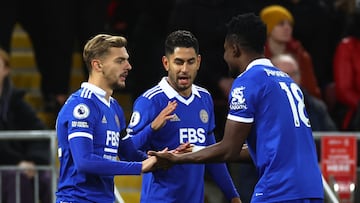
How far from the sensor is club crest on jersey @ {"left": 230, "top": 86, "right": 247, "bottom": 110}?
9.36 metres

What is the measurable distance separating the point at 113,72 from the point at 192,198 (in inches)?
52.6

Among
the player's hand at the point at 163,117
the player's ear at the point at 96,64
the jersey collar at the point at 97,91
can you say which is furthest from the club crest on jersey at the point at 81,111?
the player's hand at the point at 163,117

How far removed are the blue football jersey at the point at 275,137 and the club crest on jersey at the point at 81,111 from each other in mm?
1011

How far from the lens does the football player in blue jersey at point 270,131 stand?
30.6 feet

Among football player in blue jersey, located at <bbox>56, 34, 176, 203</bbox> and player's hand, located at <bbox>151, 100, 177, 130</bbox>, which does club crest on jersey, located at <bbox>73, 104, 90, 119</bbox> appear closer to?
football player in blue jersey, located at <bbox>56, 34, 176, 203</bbox>

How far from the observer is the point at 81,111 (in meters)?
9.56

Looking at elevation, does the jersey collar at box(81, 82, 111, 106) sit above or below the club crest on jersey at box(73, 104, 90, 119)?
above

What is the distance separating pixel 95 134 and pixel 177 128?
1078mm

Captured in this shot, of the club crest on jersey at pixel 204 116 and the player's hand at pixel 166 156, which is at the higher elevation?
the club crest on jersey at pixel 204 116

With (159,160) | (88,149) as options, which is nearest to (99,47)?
(88,149)

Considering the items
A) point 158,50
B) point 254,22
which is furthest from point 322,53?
point 254,22

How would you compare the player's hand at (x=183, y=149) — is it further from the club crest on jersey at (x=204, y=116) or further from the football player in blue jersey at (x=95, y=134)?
the club crest on jersey at (x=204, y=116)

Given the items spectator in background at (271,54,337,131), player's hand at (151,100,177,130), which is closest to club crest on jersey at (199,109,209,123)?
player's hand at (151,100,177,130)

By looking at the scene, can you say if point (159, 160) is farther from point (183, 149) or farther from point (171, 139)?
point (171, 139)
